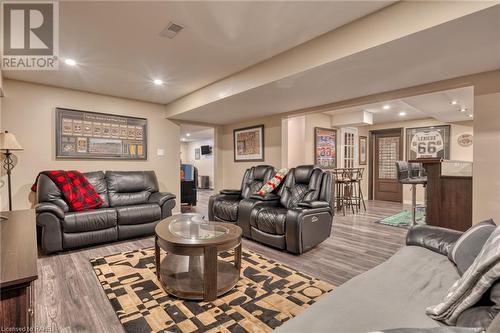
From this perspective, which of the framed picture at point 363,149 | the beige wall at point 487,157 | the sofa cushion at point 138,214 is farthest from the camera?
the framed picture at point 363,149

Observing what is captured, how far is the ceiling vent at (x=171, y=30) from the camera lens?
2244mm

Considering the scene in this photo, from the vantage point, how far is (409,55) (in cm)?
224

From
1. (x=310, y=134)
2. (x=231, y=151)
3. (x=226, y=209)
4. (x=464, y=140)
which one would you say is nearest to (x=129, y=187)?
(x=226, y=209)

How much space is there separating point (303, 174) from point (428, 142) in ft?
16.4

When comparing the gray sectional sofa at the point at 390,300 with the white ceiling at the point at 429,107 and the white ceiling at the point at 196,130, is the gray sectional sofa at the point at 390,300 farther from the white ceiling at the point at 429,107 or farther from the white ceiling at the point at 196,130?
the white ceiling at the point at 196,130

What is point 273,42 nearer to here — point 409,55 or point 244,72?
point 244,72

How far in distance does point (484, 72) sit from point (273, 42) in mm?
2310

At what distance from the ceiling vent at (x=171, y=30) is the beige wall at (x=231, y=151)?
2855 millimetres

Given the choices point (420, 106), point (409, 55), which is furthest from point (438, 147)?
point (409, 55)

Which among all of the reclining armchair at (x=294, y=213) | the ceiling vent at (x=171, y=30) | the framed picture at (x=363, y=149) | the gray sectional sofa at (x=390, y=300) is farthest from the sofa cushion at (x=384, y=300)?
the framed picture at (x=363, y=149)

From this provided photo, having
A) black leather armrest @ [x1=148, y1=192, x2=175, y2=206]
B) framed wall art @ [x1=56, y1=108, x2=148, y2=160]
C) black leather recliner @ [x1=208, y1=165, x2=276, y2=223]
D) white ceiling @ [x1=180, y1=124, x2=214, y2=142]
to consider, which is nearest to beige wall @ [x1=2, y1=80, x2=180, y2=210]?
framed wall art @ [x1=56, y1=108, x2=148, y2=160]

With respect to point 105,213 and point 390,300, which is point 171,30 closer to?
point 105,213

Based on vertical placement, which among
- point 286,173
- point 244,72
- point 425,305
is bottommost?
point 425,305

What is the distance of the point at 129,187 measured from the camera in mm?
4191
